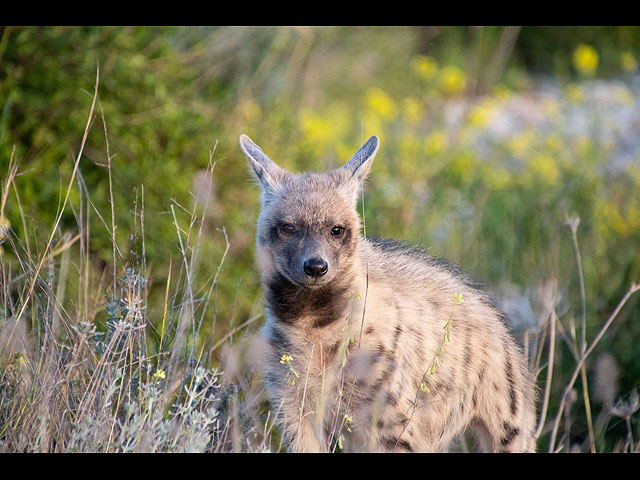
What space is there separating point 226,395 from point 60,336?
3.08ft

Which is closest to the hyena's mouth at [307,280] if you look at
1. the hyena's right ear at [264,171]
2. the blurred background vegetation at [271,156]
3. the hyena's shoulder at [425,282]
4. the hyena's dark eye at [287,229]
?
the hyena's dark eye at [287,229]

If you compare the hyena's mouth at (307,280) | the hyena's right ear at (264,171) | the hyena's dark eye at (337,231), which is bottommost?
the hyena's mouth at (307,280)

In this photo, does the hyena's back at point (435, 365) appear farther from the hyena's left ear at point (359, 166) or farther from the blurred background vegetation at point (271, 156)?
the blurred background vegetation at point (271, 156)

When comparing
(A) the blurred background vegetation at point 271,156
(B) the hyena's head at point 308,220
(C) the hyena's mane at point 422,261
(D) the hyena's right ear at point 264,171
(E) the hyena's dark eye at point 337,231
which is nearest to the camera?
(B) the hyena's head at point 308,220

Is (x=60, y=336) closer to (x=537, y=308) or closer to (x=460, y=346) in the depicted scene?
(x=460, y=346)

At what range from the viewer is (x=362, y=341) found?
4.00 meters

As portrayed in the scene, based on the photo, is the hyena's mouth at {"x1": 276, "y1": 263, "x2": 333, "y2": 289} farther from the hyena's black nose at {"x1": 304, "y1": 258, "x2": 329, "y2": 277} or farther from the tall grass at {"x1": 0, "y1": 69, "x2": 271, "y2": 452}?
the tall grass at {"x1": 0, "y1": 69, "x2": 271, "y2": 452}

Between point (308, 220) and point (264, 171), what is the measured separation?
46cm

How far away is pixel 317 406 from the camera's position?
394cm

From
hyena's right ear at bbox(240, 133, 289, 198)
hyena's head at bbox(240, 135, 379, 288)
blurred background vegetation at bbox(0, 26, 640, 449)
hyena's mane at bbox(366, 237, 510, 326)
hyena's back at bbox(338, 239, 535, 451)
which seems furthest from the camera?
blurred background vegetation at bbox(0, 26, 640, 449)

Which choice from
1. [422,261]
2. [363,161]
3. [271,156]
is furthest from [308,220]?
[271,156]

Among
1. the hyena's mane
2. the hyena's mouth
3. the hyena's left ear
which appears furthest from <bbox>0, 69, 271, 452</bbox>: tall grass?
the hyena's mane

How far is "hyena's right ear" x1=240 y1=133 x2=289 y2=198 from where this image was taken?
4.50 meters

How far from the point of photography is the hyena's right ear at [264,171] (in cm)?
450
